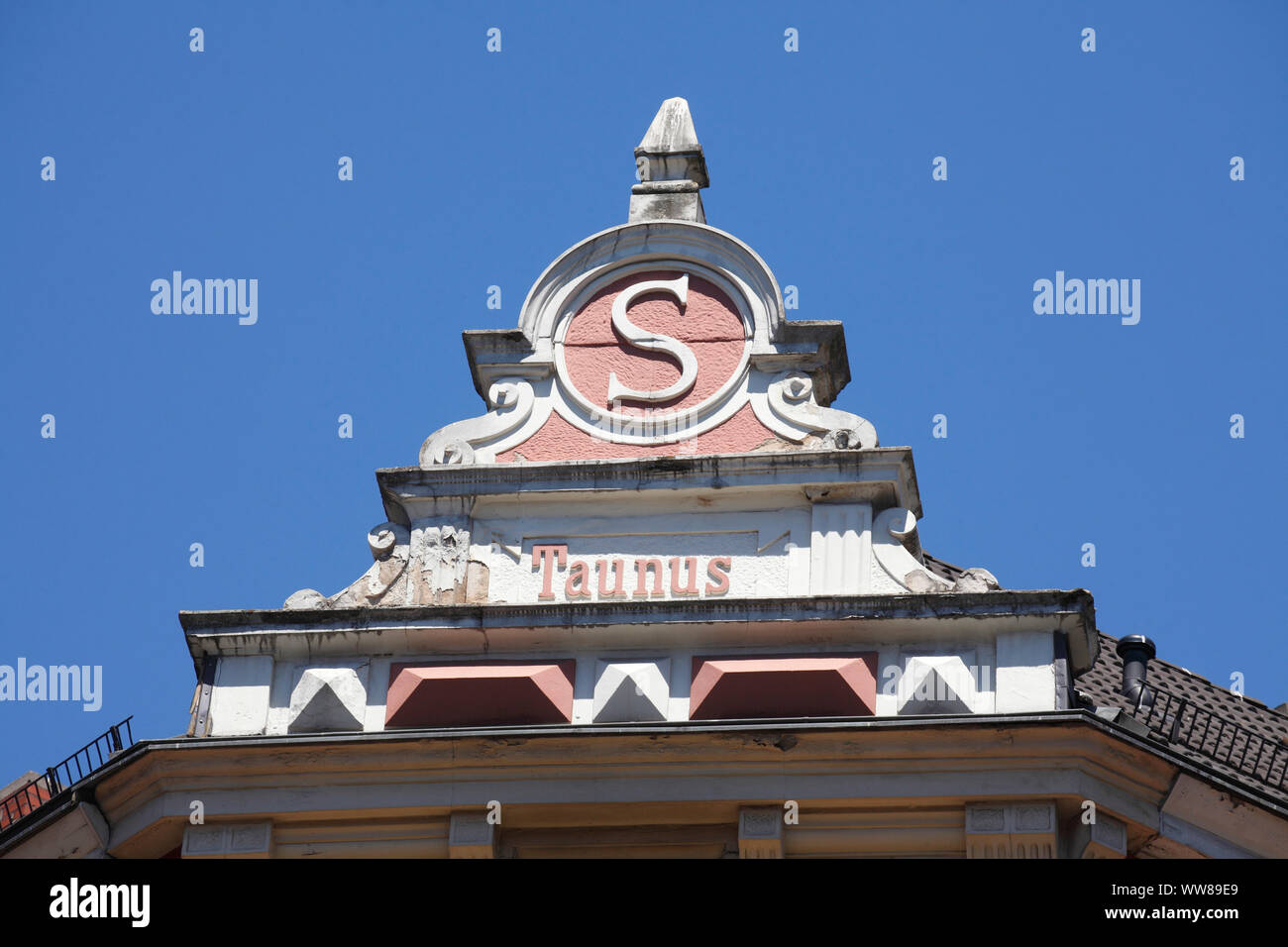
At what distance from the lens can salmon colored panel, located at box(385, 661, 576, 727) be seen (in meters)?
20.9

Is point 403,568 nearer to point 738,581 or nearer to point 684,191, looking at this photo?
point 738,581

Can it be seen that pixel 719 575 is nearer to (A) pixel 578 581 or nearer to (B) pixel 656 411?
(A) pixel 578 581

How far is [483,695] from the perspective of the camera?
827 inches

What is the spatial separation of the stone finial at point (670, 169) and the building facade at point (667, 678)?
1193mm

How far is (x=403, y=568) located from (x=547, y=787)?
217cm

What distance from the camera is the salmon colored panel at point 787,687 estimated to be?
2067 cm

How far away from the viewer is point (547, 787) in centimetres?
2052

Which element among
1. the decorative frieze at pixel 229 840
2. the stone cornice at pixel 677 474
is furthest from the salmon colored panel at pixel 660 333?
the decorative frieze at pixel 229 840

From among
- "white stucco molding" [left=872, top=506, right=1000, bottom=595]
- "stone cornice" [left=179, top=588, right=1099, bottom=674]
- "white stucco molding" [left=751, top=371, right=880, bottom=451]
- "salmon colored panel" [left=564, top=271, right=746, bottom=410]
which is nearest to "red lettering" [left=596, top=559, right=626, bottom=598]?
"stone cornice" [left=179, top=588, right=1099, bottom=674]

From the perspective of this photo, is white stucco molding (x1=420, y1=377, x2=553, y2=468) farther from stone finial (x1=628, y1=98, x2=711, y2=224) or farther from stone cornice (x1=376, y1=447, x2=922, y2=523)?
stone finial (x1=628, y1=98, x2=711, y2=224)

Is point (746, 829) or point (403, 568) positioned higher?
point (403, 568)

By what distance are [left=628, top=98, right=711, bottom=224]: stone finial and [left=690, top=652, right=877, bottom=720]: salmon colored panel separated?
4173mm

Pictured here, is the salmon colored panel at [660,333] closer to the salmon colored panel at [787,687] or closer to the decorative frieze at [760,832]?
the salmon colored panel at [787,687]
